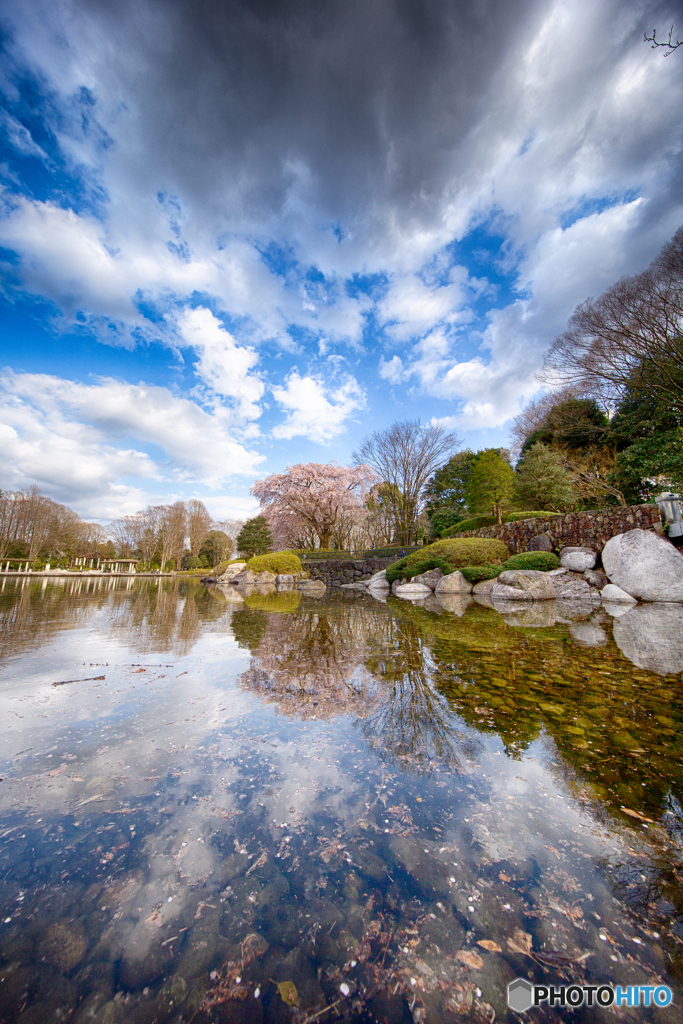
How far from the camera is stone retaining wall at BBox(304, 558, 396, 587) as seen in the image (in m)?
21.2

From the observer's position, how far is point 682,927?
980 mm

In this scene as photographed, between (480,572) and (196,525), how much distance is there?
122 ft

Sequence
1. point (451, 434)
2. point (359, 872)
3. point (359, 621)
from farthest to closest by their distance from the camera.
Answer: point (451, 434) → point (359, 621) → point (359, 872)

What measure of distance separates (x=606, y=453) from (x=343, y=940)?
19.3m

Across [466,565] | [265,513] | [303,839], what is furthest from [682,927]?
[265,513]

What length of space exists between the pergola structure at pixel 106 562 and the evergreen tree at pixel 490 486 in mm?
36681

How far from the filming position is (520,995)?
88 centimetres

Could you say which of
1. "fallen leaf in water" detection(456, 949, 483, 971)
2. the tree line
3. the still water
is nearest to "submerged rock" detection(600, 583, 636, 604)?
the still water

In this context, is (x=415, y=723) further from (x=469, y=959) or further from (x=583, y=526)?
(x=583, y=526)

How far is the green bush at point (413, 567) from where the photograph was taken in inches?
519

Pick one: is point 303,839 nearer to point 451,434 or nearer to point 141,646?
point 141,646

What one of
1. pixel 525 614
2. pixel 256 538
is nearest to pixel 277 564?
pixel 256 538

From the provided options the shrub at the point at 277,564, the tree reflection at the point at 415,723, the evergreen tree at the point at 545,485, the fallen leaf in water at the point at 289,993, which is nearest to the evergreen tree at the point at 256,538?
the shrub at the point at 277,564

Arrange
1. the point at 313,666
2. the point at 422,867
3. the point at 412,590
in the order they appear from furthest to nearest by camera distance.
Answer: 1. the point at 412,590
2. the point at 313,666
3. the point at 422,867
